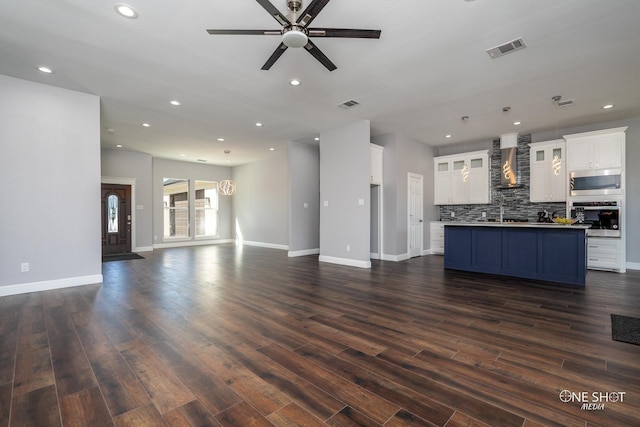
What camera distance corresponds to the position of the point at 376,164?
273 inches

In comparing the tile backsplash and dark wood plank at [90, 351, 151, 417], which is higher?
the tile backsplash

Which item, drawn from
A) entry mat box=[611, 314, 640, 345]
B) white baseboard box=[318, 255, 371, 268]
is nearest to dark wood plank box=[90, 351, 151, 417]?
entry mat box=[611, 314, 640, 345]

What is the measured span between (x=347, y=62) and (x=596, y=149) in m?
5.75

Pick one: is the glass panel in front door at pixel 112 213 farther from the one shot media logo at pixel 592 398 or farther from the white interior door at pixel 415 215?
the one shot media logo at pixel 592 398

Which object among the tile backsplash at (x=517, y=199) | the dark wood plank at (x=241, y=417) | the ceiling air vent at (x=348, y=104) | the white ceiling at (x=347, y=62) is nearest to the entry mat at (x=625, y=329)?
the white ceiling at (x=347, y=62)

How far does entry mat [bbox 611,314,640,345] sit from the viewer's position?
8.57 ft

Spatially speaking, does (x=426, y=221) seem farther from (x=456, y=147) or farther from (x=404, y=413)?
(x=404, y=413)

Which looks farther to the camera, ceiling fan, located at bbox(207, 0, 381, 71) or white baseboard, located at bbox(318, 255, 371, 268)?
white baseboard, located at bbox(318, 255, 371, 268)

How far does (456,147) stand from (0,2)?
8.77m

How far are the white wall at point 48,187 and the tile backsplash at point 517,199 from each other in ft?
28.1

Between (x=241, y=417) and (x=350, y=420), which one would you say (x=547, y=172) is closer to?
(x=350, y=420)

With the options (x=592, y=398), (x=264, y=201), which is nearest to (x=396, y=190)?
(x=264, y=201)

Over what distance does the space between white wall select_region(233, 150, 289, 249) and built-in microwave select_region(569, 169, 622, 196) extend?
7165mm

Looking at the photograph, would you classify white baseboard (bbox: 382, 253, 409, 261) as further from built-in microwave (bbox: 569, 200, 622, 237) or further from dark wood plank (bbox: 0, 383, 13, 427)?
dark wood plank (bbox: 0, 383, 13, 427)
